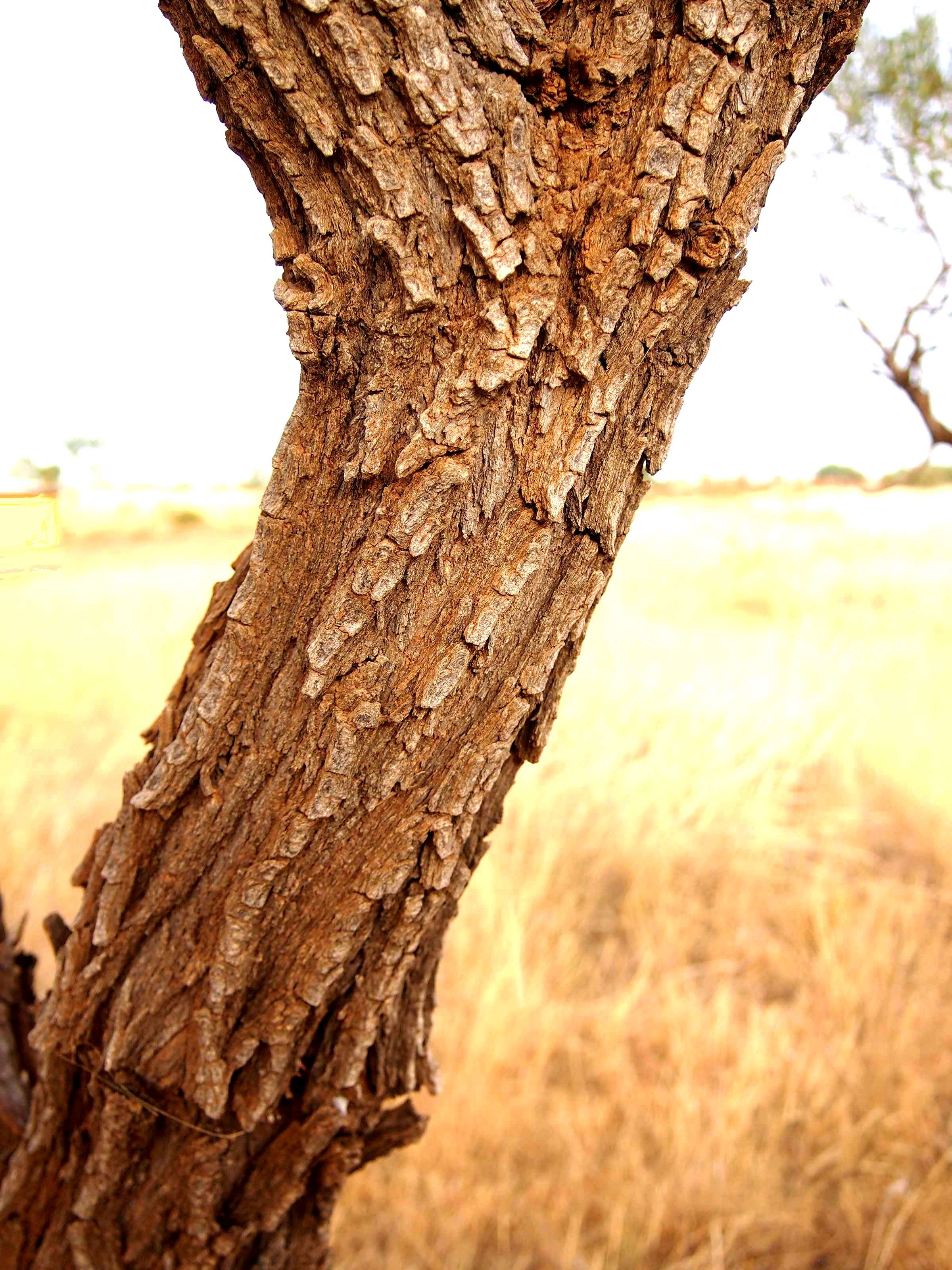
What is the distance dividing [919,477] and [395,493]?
2.05 m

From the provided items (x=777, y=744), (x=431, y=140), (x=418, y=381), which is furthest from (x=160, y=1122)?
(x=777, y=744)

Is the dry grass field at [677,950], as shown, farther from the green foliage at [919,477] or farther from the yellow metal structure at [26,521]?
the green foliage at [919,477]

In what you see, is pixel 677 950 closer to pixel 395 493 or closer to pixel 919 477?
pixel 919 477

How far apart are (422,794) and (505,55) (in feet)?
1.75

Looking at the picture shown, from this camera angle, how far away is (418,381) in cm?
59

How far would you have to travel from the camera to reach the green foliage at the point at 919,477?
215cm

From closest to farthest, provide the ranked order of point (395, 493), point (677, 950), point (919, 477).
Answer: point (395, 493) → point (919, 477) → point (677, 950)

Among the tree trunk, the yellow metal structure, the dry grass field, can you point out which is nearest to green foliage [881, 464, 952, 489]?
the dry grass field

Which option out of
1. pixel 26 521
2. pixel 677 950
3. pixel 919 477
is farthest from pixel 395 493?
pixel 677 950

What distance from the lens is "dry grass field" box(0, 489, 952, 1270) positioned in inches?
→ 67.4

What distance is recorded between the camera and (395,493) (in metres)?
0.61

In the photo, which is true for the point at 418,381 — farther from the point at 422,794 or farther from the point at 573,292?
the point at 422,794

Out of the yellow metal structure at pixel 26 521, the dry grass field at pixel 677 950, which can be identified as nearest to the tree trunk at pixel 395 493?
the yellow metal structure at pixel 26 521

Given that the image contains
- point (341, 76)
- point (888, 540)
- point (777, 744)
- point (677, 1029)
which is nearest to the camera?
point (341, 76)
